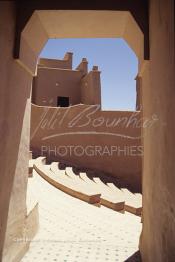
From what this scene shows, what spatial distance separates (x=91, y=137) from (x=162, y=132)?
12.3 meters

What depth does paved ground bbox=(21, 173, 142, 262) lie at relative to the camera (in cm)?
379

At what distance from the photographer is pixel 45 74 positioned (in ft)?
66.0

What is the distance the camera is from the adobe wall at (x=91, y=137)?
1431 centimetres

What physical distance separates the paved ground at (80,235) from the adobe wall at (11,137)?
44 cm

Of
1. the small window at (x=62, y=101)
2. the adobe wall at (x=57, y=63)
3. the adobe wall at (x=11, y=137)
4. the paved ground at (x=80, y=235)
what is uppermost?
the adobe wall at (x=57, y=63)

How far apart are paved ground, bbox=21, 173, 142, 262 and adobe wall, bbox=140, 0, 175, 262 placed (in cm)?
86

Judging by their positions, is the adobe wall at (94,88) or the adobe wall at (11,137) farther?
the adobe wall at (94,88)

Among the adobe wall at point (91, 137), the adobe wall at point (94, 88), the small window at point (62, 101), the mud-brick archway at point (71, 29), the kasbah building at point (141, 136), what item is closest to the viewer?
the kasbah building at point (141, 136)

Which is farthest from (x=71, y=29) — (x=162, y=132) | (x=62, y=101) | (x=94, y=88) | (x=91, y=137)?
(x=62, y=101)

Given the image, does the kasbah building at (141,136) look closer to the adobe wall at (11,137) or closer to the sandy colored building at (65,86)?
the adobe wall at (11,137)

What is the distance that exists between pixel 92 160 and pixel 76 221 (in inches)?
370

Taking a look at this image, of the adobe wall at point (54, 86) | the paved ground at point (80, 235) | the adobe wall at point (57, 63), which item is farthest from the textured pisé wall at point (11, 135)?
the adobe wall at point (57, 63)

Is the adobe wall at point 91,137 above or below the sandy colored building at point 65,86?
below

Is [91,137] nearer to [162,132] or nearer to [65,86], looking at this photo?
[65,86]
